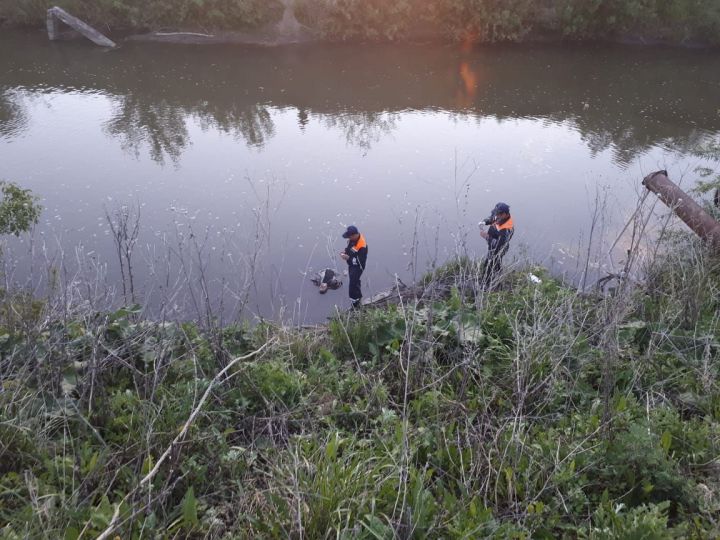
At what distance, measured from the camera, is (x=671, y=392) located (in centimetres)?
433

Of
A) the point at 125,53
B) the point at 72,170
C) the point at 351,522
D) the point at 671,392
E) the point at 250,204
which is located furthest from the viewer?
the point at 125,53

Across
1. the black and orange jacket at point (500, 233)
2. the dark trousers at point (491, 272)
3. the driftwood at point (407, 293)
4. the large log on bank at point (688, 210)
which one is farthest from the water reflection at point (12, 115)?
the large log on bank at point (688, 210)

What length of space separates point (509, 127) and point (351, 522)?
1423 cm

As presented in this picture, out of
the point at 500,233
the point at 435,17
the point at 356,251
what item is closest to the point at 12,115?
the point at 356,251

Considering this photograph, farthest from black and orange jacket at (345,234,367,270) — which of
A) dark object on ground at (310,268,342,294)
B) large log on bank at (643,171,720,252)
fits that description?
large log on bank at (643,171,720,252)

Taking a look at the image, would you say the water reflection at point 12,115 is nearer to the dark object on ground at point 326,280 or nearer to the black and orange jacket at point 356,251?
the dark object on ground at point 326,280

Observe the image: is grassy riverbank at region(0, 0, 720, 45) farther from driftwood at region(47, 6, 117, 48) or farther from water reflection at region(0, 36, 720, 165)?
driftwood at region(47, 6, 117, 48)

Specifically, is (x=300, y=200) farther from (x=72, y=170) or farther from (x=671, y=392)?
(x=671, y=392)

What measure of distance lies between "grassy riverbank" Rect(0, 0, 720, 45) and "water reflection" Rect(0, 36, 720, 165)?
98cm

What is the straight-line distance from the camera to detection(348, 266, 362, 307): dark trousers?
312 inches

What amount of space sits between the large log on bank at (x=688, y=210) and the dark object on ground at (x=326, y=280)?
4.51 meters

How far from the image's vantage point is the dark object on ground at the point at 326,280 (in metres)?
8.44

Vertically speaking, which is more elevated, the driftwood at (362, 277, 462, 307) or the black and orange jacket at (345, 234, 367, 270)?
the black and orange jacket at (345, 234, 367, 270)

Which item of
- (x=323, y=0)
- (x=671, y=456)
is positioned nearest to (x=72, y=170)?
(x=671, y=456)
